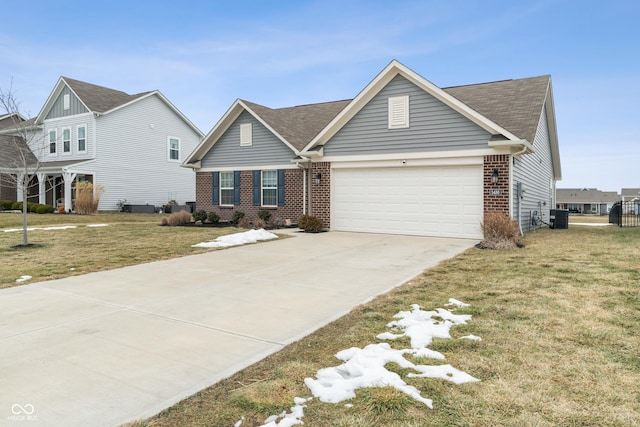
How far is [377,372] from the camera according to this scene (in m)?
3.21

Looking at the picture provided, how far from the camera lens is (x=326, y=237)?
1313 cm

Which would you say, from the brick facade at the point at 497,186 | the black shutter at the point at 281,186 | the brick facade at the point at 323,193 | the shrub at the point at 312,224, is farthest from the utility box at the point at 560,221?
the black shutter at the point at 281,186

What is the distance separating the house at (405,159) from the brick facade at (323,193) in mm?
38

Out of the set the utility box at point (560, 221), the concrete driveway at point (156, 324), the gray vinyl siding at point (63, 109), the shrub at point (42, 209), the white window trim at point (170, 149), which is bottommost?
the concrete driveway at point (156, 324)

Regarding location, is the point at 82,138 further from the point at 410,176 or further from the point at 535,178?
the point at 535,178

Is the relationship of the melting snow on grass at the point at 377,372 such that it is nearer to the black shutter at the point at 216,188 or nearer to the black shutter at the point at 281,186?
the black shutter at the point at 281,186

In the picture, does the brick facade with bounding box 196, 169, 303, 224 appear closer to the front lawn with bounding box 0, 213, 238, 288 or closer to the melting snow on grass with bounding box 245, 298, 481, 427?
the front lawn with bounding box 0, 213, 238, 288

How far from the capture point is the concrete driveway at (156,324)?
306 centimetres

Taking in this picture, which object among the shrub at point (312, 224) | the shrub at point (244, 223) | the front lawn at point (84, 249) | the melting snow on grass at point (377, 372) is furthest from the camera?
the shrub at point (244, 223)

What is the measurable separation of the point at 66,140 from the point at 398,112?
2324cm

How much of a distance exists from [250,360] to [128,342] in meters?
1.41

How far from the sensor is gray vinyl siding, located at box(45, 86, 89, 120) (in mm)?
25938

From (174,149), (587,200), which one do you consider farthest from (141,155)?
(587,200)

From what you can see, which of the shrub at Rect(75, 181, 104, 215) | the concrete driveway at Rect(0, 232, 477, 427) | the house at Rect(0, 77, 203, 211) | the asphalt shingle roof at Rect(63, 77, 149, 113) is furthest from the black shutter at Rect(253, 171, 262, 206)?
the asphalt shingle roof at Rect(63, 77, 149, 113)
